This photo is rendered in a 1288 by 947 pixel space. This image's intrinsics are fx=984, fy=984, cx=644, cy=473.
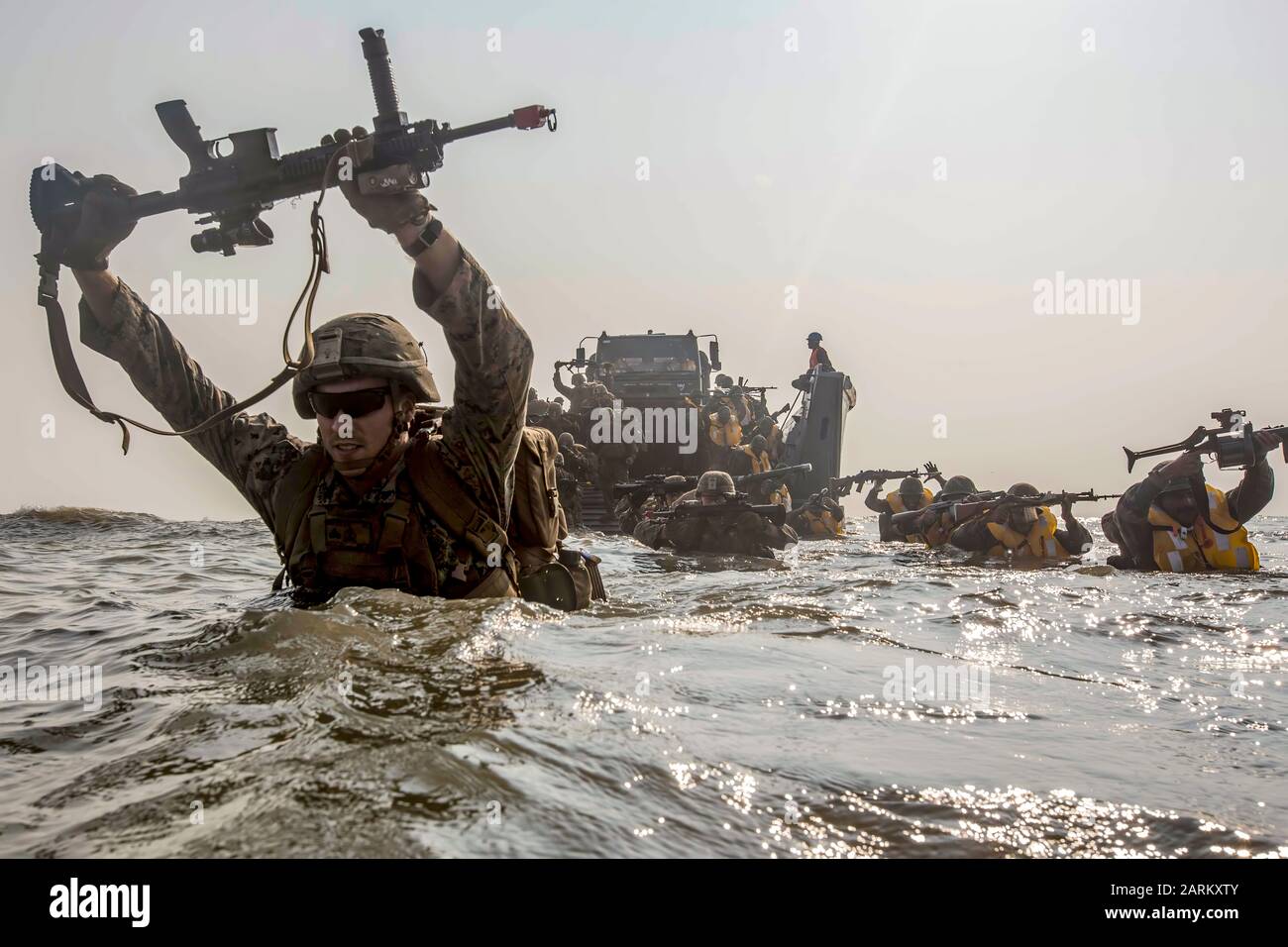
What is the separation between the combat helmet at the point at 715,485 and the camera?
12750 millimetres

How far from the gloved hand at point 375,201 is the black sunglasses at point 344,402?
2.60ft

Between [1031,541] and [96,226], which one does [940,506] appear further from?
[96,226]

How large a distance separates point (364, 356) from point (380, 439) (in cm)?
34

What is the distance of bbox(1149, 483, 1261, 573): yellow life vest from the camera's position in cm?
1090

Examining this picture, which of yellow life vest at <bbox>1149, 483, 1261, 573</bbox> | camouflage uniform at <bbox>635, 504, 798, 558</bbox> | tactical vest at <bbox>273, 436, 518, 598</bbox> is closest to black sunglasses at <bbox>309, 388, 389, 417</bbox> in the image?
tactical vest at <bbox>273, 436, 518, 598</bbox>

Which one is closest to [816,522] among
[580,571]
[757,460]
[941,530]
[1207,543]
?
[757,460]

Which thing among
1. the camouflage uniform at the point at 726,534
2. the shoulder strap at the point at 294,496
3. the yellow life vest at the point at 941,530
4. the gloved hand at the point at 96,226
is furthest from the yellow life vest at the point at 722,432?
the gloved hand at the point at 96,226

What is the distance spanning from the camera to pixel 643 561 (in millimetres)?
11281

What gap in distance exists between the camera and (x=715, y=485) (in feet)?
42.1

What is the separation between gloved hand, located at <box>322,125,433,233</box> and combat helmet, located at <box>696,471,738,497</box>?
9.70 metres

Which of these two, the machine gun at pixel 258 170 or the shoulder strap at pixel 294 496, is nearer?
the machine gun at pixel 258 170

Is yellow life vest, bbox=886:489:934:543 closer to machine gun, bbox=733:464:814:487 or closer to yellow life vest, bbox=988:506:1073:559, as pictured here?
machine gun, bbox=733:464:814:487

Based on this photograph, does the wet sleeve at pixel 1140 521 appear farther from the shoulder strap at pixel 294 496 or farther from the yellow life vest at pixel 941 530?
the shoulder strap at pixel 294 496
